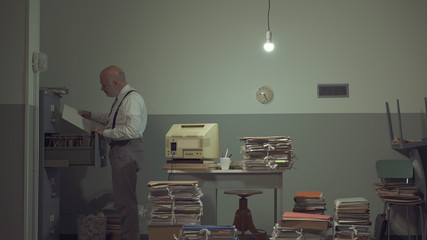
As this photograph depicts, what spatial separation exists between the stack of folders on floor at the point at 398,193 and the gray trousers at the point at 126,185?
2493mm

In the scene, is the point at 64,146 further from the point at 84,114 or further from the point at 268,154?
the point at 268,154

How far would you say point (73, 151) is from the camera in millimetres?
5145

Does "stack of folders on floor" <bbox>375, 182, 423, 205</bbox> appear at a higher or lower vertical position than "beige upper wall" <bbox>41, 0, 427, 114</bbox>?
lower

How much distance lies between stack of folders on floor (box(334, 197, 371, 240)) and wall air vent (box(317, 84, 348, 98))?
5.73ft

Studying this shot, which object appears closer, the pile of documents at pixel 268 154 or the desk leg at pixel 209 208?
the desk leg at pixel 209 208

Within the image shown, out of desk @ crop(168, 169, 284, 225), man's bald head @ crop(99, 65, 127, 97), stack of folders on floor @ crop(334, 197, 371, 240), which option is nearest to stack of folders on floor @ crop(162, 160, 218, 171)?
desk @ crop(168, 169, 284, 225)

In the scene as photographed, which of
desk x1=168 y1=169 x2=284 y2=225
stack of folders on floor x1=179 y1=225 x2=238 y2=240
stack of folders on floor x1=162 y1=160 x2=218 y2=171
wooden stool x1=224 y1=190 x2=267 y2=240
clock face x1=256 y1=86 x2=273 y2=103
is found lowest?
wooden stool x1=224 y1=190 x2=267 y2=240

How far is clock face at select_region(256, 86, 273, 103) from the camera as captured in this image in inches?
239

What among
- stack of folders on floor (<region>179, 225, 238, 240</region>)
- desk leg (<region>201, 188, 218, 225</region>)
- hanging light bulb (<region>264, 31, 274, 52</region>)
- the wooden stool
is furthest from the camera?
hanging light bulb (<region>264, 31, 274, 52</region>)

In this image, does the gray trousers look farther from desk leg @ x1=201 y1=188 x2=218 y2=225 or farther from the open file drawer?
desk leg @ x1=201 y1=188 x2=218 y2=225

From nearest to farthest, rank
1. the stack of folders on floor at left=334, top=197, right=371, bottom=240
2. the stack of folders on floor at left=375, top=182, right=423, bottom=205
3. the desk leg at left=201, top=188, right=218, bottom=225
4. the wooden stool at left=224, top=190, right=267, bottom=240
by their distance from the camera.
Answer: the stack of folders on floor at left=334, top=197, right=371, bottom=240 < the desk leg at left=201, top=188, right=218, bottom=225 < the stack of folders on floor at left=375, top=182, right=423, bottom=205 < the wooden stool at left=224, top=190, right=267, bottom=240

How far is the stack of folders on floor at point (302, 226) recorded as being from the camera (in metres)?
4.15

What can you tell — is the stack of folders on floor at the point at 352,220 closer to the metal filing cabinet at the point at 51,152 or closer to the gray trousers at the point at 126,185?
the gray trousers at the point at 126,185

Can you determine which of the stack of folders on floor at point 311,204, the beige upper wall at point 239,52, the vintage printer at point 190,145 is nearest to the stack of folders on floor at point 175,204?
the vintage printer at point 190,145
